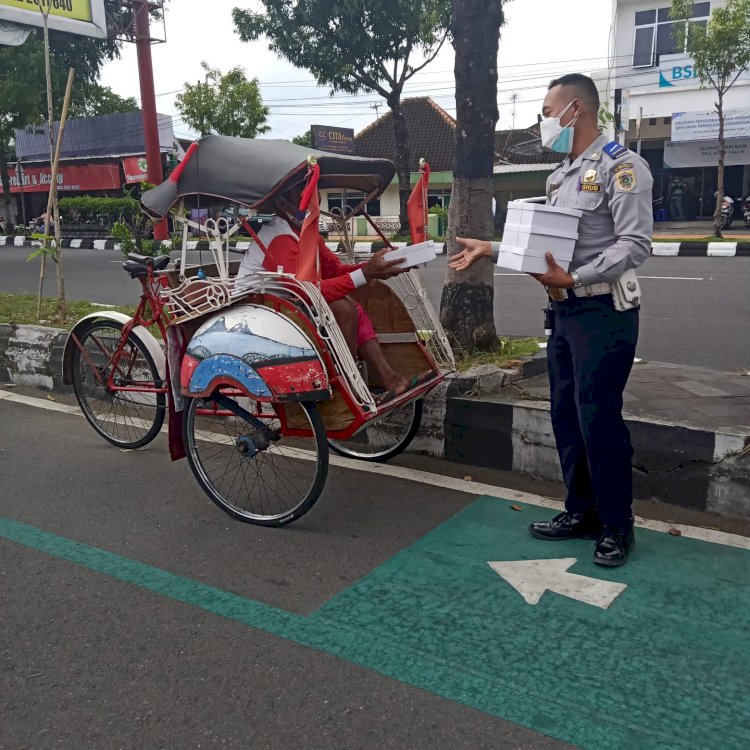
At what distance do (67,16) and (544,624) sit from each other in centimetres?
1307

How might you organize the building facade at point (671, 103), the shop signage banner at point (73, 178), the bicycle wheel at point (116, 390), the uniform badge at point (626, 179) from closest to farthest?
the uniform badge at point (626, 179), the bicycle wheel at point (116, 390), the building facade at point (671, 103), the shop signage banner at point (73, 178)

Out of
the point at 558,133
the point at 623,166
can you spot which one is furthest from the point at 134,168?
Answer: the point at 623,166

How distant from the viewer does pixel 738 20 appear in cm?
1700

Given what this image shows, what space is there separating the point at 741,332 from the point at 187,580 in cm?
633

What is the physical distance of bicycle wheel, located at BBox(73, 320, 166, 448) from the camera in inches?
191

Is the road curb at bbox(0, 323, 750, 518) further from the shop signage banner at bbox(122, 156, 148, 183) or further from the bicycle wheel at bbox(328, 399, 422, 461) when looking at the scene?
the shop signage banner at bbox(122, 156, 148, 183)

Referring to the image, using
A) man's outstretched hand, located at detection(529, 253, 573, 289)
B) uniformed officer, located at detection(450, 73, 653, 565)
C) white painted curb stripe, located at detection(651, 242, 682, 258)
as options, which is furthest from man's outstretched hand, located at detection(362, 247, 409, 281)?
white painted curb stripe, located at detection(651, 242, 682, 258)

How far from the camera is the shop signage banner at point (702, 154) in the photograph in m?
25.5

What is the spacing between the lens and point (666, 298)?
33.1 ft

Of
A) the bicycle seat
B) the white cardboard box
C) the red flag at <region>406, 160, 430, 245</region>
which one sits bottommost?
the bicycle seat

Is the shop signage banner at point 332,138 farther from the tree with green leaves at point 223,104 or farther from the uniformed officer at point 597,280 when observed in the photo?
the uniformed officer at point 597,280

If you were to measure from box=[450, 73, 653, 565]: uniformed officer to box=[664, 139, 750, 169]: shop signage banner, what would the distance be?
2507 centimetres

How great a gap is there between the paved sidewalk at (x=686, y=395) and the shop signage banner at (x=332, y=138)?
23149 mm

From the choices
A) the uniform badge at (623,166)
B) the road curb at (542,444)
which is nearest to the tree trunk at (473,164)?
the road curb at (542,444)
